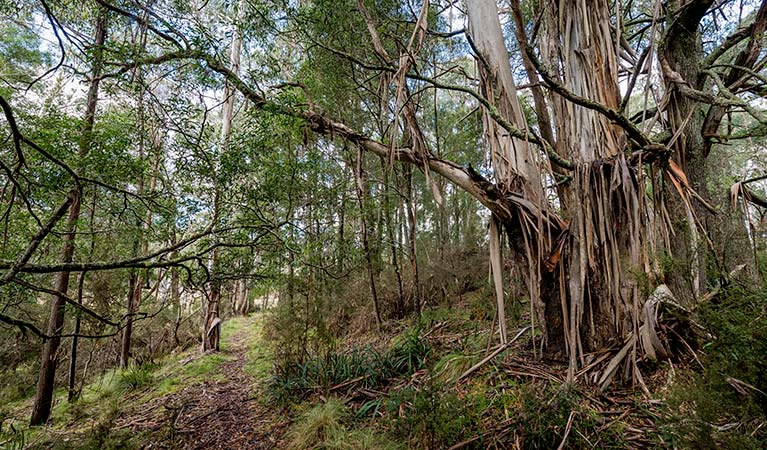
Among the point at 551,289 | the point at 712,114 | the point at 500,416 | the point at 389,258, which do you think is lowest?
the point at 500,416

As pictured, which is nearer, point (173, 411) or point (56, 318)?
point (173, 411)

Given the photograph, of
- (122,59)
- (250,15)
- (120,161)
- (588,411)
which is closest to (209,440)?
(120,161)

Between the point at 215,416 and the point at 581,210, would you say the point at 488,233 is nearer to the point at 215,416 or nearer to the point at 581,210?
the point at 581,210

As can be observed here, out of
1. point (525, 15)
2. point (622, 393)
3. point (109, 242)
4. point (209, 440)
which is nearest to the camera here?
point (622, 393)

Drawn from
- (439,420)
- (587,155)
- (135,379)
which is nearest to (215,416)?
(135,379)

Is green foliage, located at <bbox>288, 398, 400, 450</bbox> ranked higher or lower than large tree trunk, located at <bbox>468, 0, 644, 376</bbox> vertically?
lower

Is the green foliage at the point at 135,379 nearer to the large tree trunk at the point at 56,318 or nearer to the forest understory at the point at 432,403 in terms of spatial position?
the forest understory at the point at 432,403

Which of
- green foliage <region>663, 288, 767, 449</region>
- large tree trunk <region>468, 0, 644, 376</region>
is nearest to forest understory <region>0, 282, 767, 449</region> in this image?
green foliage <region>663, 288, 767, 449</region>

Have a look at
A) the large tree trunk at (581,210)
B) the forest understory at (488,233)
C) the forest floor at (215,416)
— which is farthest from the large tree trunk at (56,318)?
the large tree trunk at (581,210)

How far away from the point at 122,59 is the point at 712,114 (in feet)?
16.5

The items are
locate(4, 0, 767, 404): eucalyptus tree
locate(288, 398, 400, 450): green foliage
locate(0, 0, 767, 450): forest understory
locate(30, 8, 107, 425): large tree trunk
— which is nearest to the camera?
locate(0, 0, 767, 450): forest understory

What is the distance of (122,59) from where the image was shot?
2.72m

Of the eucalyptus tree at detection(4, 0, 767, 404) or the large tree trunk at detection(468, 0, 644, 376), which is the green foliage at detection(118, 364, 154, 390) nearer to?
the eucalyptus tree at detection(4, 0, 767, 404)

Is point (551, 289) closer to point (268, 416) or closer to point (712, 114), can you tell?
point (712, 114)
